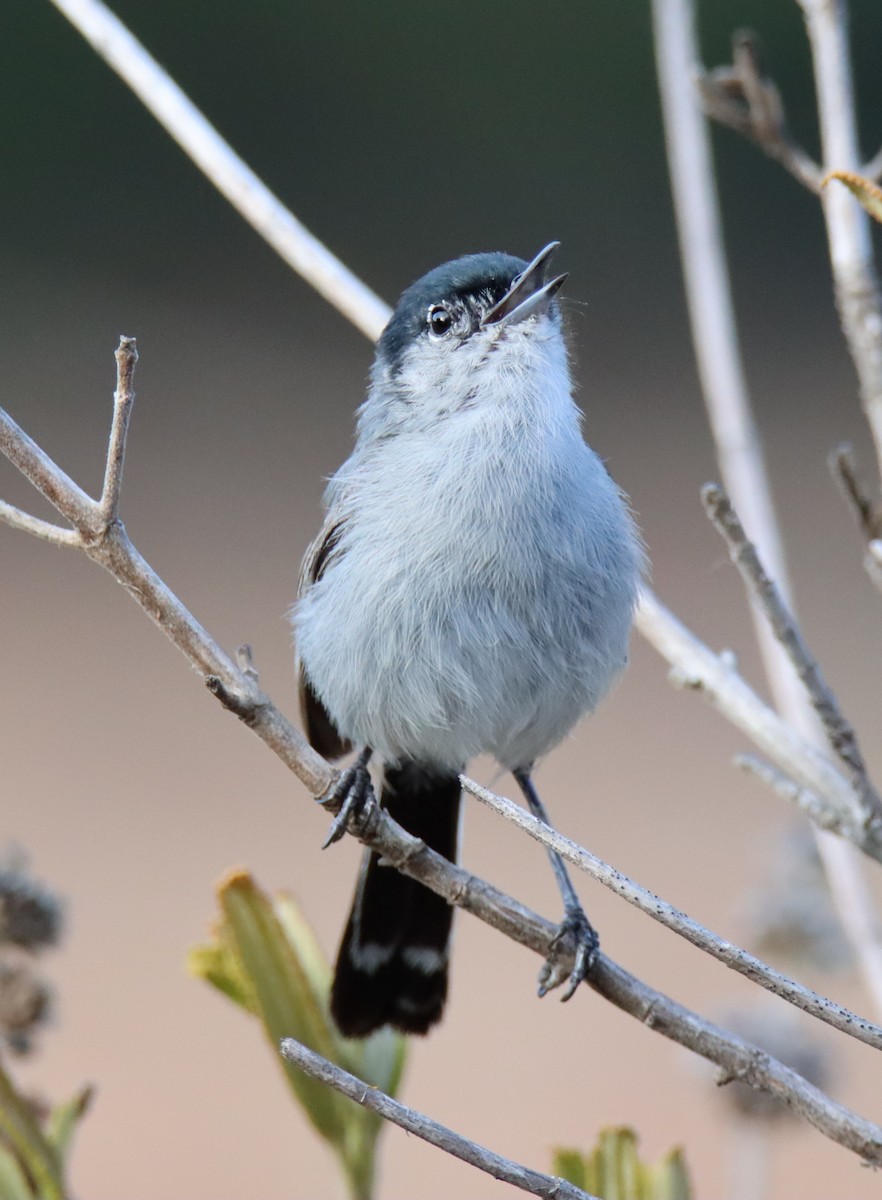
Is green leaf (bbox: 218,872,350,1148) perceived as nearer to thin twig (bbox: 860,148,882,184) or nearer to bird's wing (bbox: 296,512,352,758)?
bird's wing (bbox: 296,512,352,758)

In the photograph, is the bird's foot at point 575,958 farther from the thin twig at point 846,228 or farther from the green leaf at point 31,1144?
the thin twig at point 846,228

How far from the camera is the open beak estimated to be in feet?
7.70

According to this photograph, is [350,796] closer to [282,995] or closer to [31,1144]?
[282,995]

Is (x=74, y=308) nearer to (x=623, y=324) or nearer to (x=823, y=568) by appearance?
(x=623, y=324)

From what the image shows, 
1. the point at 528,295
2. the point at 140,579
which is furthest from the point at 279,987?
the point at 528,295

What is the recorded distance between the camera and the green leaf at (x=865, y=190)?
1.19 m

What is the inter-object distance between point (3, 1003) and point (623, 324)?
9330mm

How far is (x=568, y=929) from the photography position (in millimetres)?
2111

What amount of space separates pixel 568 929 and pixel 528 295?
1.06 meters

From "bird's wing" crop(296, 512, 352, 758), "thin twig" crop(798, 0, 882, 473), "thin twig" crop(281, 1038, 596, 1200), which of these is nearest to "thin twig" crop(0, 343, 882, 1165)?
"thin twig" crop(281, 1038, 596, 1200)

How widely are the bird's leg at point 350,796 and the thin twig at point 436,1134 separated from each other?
62cm

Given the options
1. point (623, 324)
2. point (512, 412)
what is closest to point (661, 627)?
point (512, 412)

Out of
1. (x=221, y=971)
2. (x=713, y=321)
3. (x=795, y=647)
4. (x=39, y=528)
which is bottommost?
(x=221, y=971)

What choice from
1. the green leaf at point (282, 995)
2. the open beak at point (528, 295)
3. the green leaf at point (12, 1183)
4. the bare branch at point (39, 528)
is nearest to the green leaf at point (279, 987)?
the green leaf at point (282, 995)
